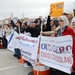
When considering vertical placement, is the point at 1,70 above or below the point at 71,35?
below

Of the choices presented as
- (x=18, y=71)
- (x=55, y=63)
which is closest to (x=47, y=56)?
(x=55, y=63)

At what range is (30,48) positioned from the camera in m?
5.64

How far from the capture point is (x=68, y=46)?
437 centimetres

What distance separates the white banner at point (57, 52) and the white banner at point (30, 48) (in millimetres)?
248

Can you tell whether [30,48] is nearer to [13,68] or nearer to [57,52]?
[57,52]

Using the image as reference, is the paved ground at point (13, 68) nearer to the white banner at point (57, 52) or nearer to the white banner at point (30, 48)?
the white banner at point (30, 48)

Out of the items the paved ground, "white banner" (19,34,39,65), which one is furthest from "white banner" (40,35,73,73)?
the paved ground

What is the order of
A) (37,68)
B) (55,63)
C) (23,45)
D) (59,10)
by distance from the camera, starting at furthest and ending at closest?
(59,10) → (23,45) → (37,68) → (55,63)

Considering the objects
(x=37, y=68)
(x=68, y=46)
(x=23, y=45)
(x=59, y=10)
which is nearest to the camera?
(x=68, y=46)

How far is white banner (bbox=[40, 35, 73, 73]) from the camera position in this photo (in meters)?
4.39

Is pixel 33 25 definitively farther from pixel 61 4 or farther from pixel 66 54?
pixel 66 54

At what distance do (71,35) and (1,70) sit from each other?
139 inches

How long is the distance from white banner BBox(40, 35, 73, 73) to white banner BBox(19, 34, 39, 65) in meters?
0.25

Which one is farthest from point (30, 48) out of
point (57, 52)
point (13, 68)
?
point (13, 68)
